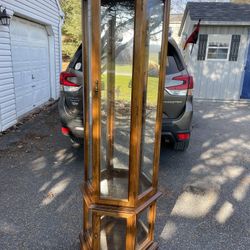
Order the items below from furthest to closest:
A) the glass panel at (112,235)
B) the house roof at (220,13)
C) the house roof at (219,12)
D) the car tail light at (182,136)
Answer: the house roof at (219,12) → the house roof at (220,13) → the car tail light at (182,136) → the glass panel at (112,235)

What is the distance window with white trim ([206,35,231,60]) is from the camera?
8.82 m

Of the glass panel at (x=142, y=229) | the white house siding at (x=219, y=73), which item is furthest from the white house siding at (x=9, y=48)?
the white house siding at (x=219, y=73)

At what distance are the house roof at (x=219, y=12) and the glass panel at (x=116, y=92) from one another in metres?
7.97

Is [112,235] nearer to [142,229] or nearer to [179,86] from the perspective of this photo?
[142,229]

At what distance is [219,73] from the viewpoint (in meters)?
9.15

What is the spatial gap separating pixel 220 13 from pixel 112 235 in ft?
31.1

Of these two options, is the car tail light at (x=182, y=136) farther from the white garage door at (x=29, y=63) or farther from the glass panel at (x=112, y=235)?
the white garage door at (x=29, y=63)

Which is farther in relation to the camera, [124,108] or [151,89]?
[124,108]

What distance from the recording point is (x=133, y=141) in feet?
5.10

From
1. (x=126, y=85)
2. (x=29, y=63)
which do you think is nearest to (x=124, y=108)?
(x=126, y=85)

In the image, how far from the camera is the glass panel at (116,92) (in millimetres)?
1638

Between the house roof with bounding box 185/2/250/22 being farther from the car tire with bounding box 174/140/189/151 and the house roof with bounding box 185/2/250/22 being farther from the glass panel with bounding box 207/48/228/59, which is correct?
the car tire with bounding box 174/140/189/151

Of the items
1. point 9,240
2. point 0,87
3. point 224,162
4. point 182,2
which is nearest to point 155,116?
point 9,240

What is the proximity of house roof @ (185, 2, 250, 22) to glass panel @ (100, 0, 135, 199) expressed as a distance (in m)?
7.97
